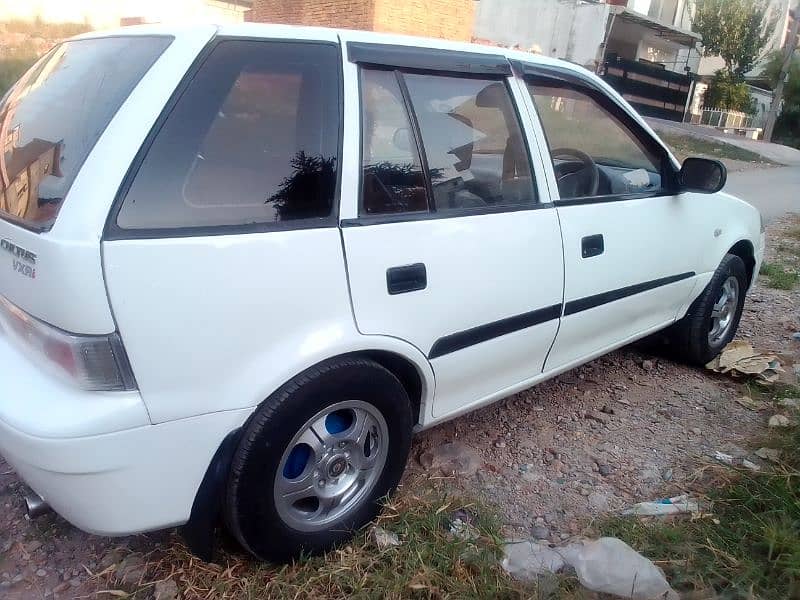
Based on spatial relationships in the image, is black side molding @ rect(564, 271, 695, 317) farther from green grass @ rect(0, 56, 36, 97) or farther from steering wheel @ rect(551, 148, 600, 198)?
green grass @ rect(0, 56, 36, 97)

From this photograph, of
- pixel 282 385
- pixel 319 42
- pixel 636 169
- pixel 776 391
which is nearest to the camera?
pixel 282 385

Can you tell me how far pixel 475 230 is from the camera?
→ 2447 millimetres

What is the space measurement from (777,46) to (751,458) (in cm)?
4425

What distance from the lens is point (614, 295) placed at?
3.13 metres

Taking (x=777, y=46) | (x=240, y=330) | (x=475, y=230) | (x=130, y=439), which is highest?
(x=777, y=46)

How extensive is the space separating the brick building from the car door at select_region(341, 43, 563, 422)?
13.5 meters

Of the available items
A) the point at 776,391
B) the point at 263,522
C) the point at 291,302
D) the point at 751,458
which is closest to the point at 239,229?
the point at 291,302

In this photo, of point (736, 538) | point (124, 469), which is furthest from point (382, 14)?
point (124, 469)

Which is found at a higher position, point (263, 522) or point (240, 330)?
point (240, 330)

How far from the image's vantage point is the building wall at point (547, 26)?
71.5ft

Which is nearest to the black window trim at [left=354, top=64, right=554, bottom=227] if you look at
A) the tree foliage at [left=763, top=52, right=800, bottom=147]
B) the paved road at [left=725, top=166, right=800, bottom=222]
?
the paved road at [left=725, top=166, right=800, bottom=222]

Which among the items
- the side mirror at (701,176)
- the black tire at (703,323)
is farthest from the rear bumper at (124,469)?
the black tire at (703,323)

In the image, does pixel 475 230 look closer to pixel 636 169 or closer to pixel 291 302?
pixel 291 302

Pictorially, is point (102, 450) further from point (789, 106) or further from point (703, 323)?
point (789, 106)
